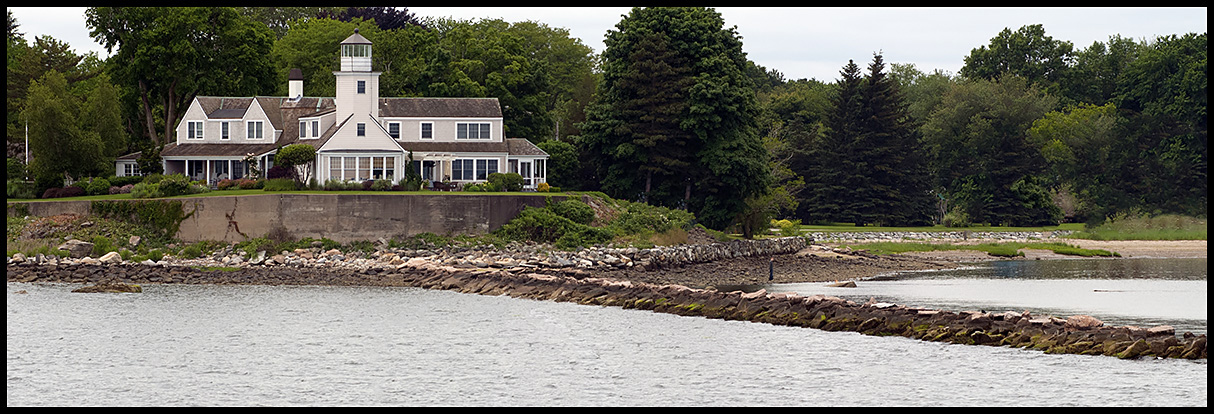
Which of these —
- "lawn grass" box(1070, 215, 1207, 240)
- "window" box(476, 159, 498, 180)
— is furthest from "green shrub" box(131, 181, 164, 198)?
"lawn grass" box(1070, 215, 1207, 240)

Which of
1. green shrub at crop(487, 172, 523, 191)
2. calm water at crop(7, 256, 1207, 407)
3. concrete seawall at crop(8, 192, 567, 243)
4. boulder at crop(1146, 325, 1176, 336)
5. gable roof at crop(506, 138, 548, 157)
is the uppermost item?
gable roof at crop(506, 138, 548, 157)

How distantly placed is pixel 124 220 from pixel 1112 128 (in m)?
69.4

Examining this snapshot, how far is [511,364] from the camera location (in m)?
29.4

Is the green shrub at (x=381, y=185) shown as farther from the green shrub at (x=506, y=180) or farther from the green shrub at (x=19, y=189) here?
the green shrub at (x=19, y=189)

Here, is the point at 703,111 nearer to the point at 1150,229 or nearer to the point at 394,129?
the point at 394,129

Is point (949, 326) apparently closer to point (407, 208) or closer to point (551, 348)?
point (551, 348)

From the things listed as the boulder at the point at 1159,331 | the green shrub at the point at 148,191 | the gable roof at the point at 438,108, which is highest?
the gable roof at the point at 438,108

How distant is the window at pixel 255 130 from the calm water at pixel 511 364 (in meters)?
31.9

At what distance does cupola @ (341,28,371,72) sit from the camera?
68.4 m

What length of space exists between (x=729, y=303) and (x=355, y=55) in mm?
36721

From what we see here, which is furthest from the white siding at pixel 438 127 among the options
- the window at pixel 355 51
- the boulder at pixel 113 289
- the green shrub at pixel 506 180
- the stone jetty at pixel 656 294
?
the boulder at pixel 113 289

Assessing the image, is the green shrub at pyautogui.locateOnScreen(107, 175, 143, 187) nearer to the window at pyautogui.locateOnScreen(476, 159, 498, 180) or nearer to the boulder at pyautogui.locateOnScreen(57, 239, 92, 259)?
the boulder at pyautogui.locateOnScreen(57, 239, 92, 259)

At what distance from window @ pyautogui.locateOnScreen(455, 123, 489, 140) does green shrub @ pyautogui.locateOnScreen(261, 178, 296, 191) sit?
1114 centimetres

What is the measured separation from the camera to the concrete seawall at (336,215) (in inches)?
2196
